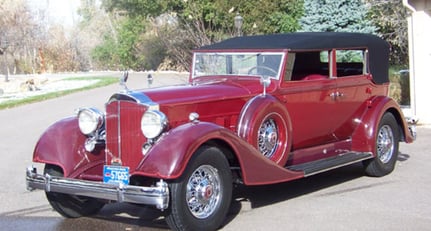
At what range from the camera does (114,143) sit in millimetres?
6258

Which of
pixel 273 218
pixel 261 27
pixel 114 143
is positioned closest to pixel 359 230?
pixel 273 218

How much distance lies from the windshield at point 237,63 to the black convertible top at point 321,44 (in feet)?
0.30

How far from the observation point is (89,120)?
644 centimetres

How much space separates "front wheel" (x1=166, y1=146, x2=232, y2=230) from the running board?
4.03 feet

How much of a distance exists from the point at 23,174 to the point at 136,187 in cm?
435

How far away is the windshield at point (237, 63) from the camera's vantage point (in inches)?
288

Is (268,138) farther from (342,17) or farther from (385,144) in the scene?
(342,17)

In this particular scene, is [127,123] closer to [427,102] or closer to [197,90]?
[197,90]

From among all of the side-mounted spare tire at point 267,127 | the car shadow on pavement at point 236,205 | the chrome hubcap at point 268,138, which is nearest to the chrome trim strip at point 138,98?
the side-mounted spare tire at point 267,127

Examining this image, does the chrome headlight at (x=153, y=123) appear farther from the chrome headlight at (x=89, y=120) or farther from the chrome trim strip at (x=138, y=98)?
the chrome headlight at (x=89, y=120)

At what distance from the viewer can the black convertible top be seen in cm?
745

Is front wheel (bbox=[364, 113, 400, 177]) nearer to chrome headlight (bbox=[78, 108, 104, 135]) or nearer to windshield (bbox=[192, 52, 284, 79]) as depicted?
windshield (bbox=[192, 52, 284, 79])

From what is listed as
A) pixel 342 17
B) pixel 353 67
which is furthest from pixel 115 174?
pixel 342 17

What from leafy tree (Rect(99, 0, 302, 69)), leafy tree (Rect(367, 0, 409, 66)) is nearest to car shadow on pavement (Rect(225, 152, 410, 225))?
leafy tree (Rect(367, 0, 409, 66))
